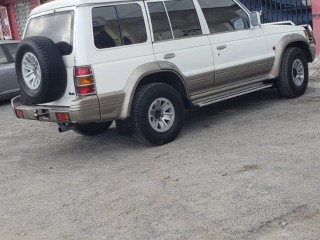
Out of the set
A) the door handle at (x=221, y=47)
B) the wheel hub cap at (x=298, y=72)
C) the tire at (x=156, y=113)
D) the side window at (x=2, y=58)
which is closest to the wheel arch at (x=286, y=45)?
the wheel hub cap at (x=298, y=72)

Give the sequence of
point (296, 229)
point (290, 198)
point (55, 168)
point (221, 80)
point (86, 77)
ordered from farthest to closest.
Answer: point (221, 80), point (55, 168), point (86, 77), point (290, 198), point (296, 229)

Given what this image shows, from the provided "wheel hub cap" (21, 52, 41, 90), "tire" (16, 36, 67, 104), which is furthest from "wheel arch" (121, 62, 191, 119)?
"wheel hub cap" (21, 52, 41, 90)

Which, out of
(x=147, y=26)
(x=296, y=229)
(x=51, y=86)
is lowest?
(x=296, y=229)

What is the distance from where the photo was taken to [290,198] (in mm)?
4176

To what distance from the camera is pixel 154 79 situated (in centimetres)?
638

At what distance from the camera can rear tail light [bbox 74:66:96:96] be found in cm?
558

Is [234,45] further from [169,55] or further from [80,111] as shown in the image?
[80,111]

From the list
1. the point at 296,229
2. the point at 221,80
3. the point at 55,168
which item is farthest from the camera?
the point at 221,80

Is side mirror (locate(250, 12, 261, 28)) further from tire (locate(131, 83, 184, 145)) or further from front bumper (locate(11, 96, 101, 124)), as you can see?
front bumper (locate(11, 96, 101, 124))

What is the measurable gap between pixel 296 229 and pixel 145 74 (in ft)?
9.74

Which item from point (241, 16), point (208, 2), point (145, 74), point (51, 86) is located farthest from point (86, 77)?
point (241, 16)

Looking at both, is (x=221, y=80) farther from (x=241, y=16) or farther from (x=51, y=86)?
(x=51, y=86)

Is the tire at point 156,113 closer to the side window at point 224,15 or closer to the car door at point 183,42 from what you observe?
the car door at point 183,42

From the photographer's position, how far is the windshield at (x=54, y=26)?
18.9ft
